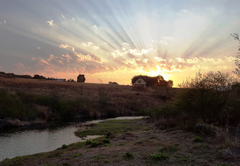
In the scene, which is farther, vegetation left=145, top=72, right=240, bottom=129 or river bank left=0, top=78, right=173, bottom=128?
river bank left=0, top=78, right=173, bottom=128

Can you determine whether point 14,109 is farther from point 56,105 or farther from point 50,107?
point 56,105

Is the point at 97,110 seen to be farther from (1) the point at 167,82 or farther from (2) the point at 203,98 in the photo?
(1) the point at 167,82

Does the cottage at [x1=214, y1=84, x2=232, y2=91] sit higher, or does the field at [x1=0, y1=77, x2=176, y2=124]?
the cottage at [x1=214, y1=84, x2=232, y2=91]

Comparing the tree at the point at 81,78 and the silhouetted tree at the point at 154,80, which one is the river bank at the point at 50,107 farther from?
the tree at the point at 81,78

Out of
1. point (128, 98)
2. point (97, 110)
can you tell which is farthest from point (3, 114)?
point (128, 98)

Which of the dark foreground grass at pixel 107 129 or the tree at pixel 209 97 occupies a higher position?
the tree at pixel 209 97

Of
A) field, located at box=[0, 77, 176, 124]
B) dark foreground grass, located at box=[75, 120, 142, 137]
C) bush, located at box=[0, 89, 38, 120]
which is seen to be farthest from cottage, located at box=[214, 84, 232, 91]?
bush, located at box=[0, 89, 38, 120]

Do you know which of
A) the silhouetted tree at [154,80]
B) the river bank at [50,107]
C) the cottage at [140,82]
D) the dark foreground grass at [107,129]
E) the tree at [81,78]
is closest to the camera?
the dark foreground grass at [107,129]

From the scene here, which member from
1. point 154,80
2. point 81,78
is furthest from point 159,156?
point 81,78

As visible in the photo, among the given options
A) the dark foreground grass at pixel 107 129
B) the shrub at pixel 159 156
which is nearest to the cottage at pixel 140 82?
the dark foreground grass at pixel 107 129

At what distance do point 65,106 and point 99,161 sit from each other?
39.0 metres

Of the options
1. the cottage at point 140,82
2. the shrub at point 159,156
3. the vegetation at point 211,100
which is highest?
the cottage at point 140,82

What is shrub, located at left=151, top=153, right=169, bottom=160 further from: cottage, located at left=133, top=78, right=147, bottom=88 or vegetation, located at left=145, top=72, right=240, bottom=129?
cottage, located at left=133, top=78, right=147, bottom=88

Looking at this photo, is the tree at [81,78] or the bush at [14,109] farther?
the tree at [81,78]
